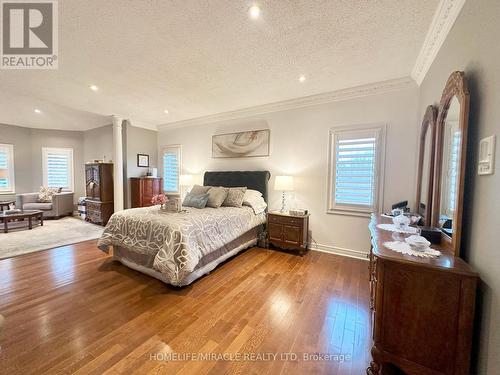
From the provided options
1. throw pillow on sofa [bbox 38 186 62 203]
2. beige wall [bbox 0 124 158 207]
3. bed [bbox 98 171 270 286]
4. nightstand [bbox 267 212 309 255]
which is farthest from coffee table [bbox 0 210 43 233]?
nightstand [bbox 267 212 309 255]

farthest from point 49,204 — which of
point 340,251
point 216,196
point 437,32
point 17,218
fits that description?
point 437,32

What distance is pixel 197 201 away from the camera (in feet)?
12.0

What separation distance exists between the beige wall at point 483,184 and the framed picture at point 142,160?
6033 millimetres

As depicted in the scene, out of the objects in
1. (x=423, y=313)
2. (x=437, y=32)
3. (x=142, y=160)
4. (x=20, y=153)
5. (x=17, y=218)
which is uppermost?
(x=437, y=32)

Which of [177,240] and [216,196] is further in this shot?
[216,196]

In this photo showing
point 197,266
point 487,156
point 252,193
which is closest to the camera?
point 487,156

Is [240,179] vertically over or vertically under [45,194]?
over

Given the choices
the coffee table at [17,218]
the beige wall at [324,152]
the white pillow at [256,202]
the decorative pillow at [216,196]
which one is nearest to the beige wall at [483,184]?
the beige wall at [324,152]

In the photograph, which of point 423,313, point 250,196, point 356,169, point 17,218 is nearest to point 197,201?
point 250,196

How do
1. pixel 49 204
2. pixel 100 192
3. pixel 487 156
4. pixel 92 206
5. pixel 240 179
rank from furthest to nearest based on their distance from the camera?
pixel 49 204, pixel 92 206, pixel 100 192, pixel 240 179, pixel 487 156

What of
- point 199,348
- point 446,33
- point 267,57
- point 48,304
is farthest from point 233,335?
point 446,33

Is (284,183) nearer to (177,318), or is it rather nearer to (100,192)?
(177,318)

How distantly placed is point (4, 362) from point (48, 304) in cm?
71

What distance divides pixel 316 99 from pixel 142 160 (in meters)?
4.62
